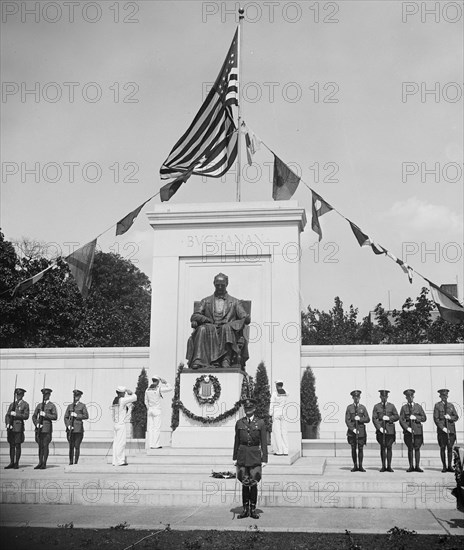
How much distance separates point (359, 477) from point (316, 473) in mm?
736

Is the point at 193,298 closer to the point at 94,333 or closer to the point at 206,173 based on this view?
the point at 206,173

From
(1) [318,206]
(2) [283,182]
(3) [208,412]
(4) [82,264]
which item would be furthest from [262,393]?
(4) [82,264]

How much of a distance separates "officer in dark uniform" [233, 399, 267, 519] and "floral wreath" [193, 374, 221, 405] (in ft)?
16.8

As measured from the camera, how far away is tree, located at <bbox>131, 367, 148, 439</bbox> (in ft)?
59.9

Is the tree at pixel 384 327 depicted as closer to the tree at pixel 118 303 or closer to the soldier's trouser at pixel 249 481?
the tree at pixel 118 303

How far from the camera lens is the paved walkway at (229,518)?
830 cm

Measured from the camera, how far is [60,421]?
1872cm

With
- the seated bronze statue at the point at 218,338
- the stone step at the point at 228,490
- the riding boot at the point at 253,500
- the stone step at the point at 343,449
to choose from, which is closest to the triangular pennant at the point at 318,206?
the seated bronze statue at the point at 218,338

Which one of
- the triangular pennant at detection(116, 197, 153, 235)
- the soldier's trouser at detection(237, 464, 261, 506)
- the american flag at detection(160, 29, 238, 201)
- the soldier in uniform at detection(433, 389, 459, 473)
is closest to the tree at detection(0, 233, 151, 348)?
the triangular pennant at detection(116, 197, 153, 235)

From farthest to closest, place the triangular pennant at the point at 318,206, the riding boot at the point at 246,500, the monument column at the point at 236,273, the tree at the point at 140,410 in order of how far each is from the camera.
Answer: the tree at the point at 140,410
the monument column at the point at 236,273
the triangular pennant at the point at 318,206
the riding boot at the point at 246,500

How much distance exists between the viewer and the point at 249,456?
9.36m

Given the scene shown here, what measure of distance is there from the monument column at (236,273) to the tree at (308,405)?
0.89m

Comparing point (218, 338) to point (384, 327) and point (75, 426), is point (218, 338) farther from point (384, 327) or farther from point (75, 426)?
point (384, 327)

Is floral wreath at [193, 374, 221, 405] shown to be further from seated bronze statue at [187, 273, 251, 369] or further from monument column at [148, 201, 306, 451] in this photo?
monument column at [148, 201, 306, 451]
